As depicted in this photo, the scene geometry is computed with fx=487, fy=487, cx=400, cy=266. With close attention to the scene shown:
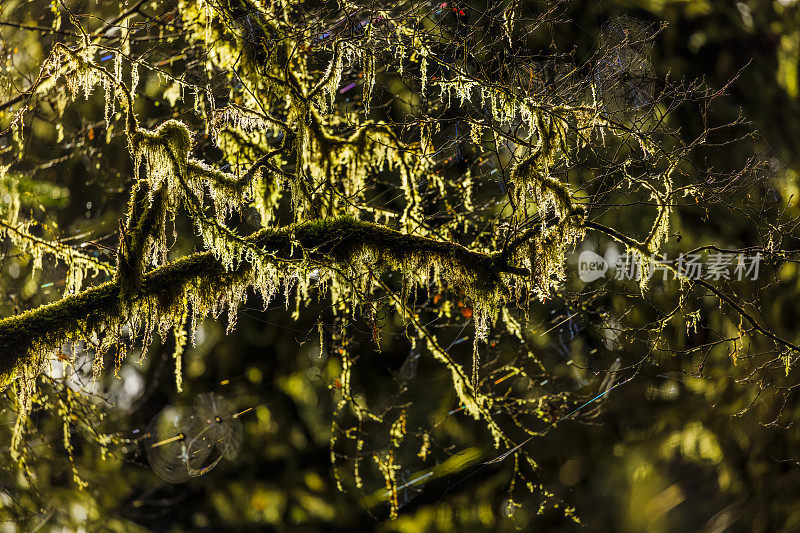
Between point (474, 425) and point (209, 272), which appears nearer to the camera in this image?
point (209, 272)

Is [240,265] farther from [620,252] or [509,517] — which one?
[509,517]

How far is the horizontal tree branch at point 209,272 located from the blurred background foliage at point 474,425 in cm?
173

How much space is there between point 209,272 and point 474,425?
303cm

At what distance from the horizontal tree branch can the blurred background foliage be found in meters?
1.73

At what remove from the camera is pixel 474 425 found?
445 cm

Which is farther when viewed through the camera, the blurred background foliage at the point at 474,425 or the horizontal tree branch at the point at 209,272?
the blurred background foliage at the point at 474,425

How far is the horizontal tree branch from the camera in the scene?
219cm

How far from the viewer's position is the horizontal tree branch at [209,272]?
2186 mm

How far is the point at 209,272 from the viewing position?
90.7 inches

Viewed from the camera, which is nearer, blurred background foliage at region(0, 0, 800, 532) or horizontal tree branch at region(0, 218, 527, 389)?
horizontal tree branch at region(0, 218, 527, 389)

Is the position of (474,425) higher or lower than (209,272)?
lower

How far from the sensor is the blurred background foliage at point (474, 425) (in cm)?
415

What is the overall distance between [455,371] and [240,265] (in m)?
1.41

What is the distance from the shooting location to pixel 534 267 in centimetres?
245
